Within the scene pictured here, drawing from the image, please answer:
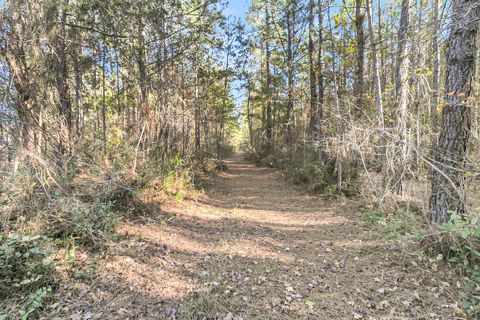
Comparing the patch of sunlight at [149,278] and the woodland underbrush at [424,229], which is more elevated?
the woodland underbrush at [424,229]

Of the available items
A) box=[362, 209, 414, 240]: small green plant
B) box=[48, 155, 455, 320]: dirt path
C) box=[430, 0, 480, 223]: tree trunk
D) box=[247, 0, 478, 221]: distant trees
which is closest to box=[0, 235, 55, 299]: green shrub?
box=[48, 155, 455, 320]: dirt path

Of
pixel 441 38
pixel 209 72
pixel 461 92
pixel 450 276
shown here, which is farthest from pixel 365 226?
pixel 209 72

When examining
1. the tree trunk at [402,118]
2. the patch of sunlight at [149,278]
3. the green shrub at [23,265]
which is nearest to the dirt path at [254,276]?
the patch of sunlight at [149,278]

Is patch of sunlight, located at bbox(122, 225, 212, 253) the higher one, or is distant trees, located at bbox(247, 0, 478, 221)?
distant trees, located at bbox(247, 0, 478, 221)

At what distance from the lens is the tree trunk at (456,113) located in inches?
129

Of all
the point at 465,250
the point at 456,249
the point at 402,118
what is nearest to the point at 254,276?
the point at 456,249

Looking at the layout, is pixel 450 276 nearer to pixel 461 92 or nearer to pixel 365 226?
pixel 365 226

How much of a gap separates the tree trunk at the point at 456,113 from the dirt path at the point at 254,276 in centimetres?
111

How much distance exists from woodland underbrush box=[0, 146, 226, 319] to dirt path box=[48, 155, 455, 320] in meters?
0.29

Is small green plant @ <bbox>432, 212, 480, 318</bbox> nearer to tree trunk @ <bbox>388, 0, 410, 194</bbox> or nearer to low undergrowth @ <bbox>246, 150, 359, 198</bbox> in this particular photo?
tree trunk @ <bbox>388, 0, 410, 194</bbox>

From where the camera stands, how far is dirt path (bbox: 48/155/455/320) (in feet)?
8.99

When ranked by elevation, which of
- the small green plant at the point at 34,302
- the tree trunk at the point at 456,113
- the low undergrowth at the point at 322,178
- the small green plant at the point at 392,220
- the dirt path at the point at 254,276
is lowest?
the dirt path at the point at 254,276

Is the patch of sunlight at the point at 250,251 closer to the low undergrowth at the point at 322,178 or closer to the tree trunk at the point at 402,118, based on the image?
the tree trunk at the point at 402,118

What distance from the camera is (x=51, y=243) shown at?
3.27 metres
